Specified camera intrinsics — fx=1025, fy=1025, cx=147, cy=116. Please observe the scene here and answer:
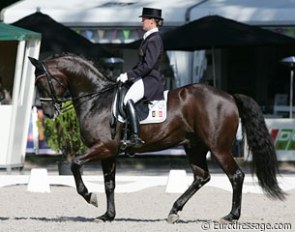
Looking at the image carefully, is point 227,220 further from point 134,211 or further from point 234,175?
point 134,211

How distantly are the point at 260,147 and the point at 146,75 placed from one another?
161 cm

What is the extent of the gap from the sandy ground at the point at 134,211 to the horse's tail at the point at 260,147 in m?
0.41

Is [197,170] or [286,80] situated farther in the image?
[286,80]

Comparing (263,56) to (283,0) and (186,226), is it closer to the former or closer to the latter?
(283,0)

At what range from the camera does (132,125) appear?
38.4 ft

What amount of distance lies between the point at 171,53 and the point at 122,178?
7736 millimetres

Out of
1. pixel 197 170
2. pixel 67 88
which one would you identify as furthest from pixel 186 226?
pixel 67 88

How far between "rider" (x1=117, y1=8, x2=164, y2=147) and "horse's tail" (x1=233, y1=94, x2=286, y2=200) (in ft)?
3.44

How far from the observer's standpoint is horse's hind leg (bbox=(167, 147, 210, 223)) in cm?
1195

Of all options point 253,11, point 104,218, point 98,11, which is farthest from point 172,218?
point 98,11

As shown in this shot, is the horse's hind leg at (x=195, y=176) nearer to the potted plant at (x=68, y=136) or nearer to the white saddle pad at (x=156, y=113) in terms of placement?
the white saddle pad at (x=156, y=113)

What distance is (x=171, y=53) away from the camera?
917 inches

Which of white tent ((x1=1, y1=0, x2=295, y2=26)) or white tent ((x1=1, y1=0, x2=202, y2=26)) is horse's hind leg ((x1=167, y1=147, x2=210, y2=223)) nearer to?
white tent ((x1=1, y1=0, x2=295, y2=26))

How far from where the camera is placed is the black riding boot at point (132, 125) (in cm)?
1170
